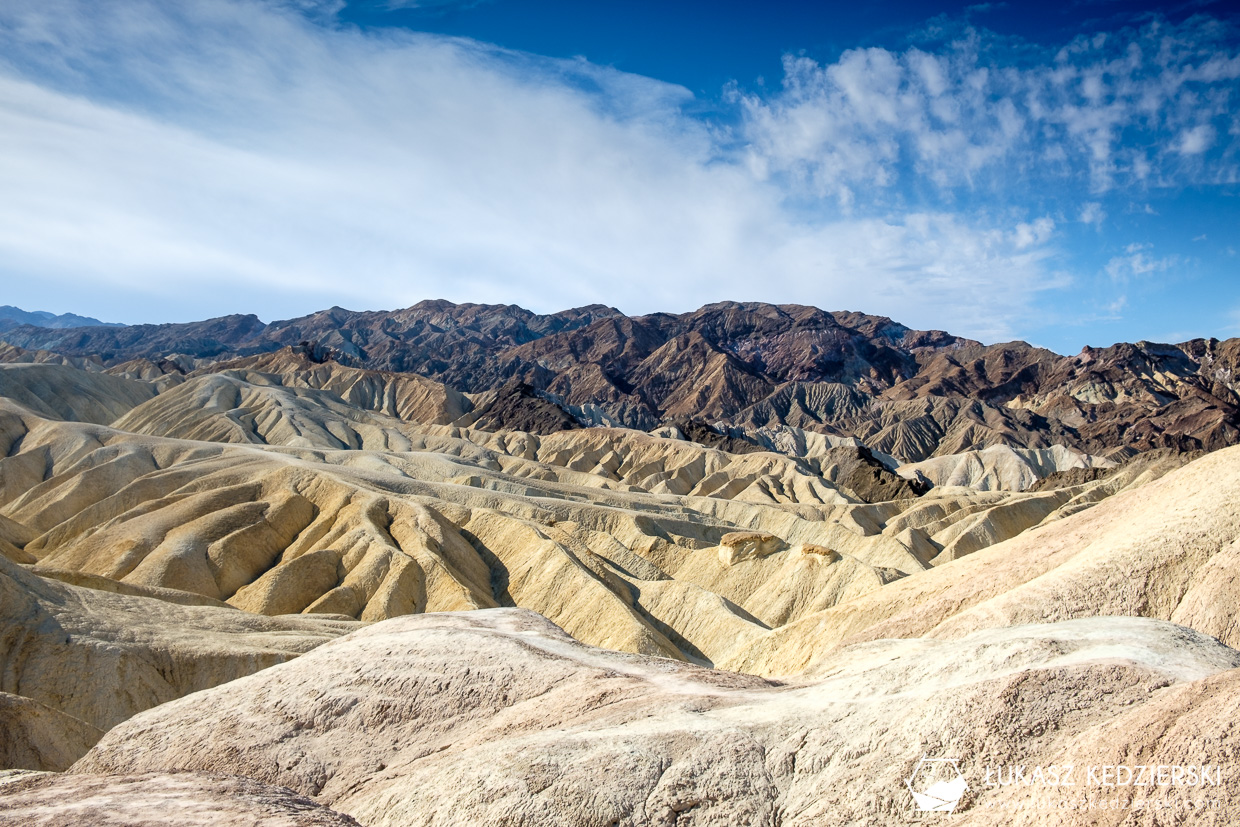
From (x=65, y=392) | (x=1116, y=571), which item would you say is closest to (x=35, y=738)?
(x=1116, y=571)

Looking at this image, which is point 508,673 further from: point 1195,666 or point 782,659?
point 782,659

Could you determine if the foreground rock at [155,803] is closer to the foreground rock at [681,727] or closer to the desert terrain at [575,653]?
the desert terrain at [575,653]

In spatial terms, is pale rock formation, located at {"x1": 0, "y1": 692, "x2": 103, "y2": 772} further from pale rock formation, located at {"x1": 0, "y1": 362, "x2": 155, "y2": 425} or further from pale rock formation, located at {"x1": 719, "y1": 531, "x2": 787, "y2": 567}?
pale rock formation, located at {"x1": 0, "y1": 362, "x2": 155, "y2": 425}

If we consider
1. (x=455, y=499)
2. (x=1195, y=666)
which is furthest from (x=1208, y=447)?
(x=1195, y=666)

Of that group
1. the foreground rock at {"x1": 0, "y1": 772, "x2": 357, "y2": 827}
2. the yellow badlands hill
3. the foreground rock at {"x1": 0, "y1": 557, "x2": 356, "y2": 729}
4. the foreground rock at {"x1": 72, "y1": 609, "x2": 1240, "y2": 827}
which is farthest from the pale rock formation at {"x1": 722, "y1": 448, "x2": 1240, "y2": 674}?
the foreground rock at {"x1": 0, "y1": 557, "x2": 356, "y2": 729}

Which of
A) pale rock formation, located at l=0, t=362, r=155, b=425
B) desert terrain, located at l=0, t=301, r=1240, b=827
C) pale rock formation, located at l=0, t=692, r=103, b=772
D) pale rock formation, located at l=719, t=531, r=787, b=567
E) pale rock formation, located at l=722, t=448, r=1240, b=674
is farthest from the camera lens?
pale rock formation, located at l=0, t=362, r=155, b=425

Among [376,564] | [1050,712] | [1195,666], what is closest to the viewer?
[1050,712]

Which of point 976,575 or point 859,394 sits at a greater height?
point 859,394

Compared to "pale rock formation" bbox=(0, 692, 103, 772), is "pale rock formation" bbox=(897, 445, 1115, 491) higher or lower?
higher
